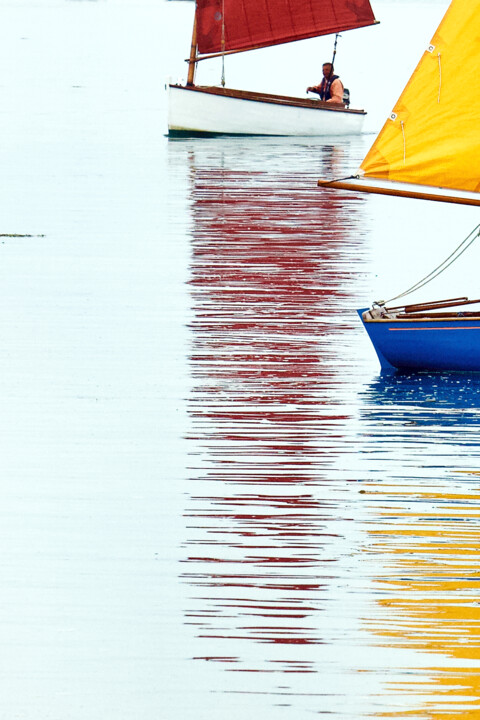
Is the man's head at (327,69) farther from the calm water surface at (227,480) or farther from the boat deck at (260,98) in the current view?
the calm water surface at (227,480)

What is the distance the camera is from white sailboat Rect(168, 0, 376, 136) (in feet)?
107

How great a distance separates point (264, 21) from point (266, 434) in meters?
23.4

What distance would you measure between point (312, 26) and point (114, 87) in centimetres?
2241

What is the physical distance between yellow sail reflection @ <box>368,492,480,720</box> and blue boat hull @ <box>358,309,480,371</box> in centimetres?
298

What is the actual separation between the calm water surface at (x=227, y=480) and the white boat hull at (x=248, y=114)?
12235 millimetres

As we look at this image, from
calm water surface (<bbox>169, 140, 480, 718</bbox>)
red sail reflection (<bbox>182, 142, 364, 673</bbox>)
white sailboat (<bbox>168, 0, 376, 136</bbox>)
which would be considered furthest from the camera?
white sailboat (<bbox>168, 0, 376, 136</bbox>)

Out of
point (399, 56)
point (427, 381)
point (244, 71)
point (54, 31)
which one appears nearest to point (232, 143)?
point (427, 381)

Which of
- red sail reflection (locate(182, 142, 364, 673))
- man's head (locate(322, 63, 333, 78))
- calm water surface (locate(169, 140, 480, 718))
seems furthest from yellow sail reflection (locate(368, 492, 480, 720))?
man's head (locate(322, 63, 333, 78))

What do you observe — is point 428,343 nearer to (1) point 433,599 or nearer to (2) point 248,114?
(1) point 433,599

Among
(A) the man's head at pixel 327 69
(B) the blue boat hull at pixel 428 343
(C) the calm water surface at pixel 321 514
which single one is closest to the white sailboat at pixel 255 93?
(A) the man's head at pixel 327 69

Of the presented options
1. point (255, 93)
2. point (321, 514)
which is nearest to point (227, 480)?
point (321, 514)

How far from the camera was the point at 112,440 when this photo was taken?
1073 centimetres

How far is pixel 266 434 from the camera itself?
1080 cm

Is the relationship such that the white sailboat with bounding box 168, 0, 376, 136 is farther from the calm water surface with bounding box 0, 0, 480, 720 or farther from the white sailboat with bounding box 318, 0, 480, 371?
the white sailboat with bounding box 318, 0, 480, 371
